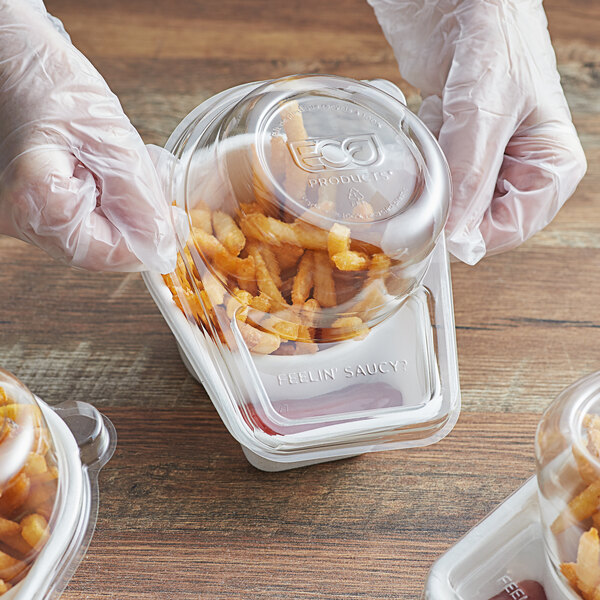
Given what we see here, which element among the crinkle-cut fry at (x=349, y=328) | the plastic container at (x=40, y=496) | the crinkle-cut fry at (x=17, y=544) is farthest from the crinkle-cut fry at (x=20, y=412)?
the crinkle-cut fry at (x=349, y=328)

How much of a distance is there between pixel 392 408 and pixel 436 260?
190 mm

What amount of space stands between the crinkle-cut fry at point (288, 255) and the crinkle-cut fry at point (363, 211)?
0.22 feet

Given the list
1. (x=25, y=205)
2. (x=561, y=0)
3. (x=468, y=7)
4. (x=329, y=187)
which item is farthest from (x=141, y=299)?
(x=561, y=0)

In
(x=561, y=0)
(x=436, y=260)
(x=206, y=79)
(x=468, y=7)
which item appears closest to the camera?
(x=436, y=260)

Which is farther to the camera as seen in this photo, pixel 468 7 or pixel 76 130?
pixel 468 7

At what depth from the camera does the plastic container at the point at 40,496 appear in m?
0.65

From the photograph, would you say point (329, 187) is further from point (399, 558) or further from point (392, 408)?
point (399, 558)

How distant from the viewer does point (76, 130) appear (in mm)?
801

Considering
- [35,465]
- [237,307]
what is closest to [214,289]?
[237,307]

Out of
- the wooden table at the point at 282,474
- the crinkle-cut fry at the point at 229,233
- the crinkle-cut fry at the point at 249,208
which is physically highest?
the crinkle-cut fry at the point at 249,208

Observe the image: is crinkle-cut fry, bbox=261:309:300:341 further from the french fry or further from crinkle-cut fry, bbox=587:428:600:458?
crinkle-cut fry, bbox=587:428:600:458

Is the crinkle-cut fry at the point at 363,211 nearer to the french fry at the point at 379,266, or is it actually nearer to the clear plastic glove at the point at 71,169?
the french fry at the point at 379,266

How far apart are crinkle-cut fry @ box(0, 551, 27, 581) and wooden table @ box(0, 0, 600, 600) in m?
0.11

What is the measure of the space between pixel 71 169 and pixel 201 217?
151 millimetres
